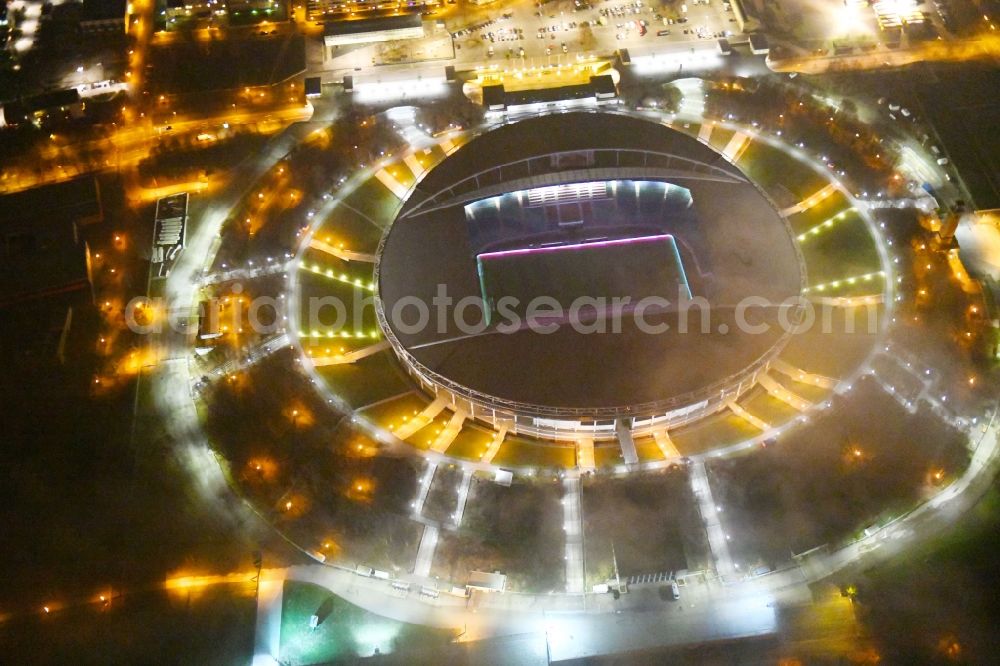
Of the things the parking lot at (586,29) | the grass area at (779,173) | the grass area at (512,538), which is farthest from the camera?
the parking lot at (586,29)

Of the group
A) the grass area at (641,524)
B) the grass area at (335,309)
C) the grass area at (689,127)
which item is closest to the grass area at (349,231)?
the grass area at (335,309)

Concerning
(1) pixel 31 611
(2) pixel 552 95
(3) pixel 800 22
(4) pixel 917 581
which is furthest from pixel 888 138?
(1) pixel 31 611

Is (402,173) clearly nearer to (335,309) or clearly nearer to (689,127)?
(335,309)

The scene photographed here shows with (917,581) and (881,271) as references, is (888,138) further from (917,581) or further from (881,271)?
(917,581)

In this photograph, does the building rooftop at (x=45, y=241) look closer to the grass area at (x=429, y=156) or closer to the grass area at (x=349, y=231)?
the grass area at (x=349, y=231)

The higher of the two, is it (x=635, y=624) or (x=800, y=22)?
(x=800, y=22)

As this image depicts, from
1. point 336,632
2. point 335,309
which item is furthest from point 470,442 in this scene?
point 335,309

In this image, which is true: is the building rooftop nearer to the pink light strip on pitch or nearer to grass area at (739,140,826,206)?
the pink light strip on pitch

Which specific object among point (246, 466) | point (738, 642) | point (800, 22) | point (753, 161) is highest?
point (800, 22)
